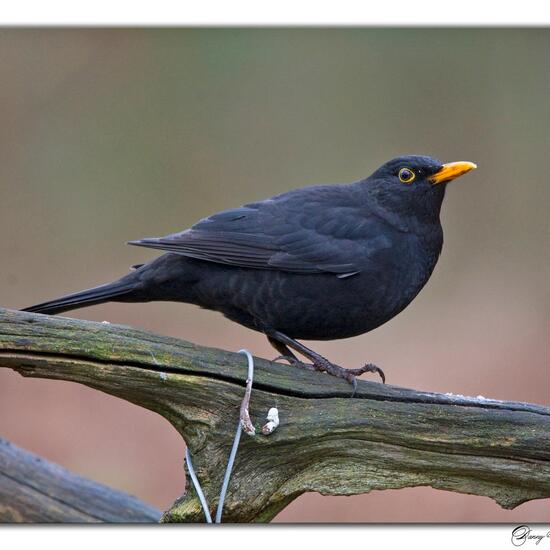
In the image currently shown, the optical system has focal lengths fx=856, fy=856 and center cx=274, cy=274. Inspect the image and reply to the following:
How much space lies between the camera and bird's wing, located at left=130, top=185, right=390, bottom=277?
3295 mm

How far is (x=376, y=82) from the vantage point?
13.3 feet

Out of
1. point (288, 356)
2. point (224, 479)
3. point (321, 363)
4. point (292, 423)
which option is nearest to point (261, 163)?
point (288, 356)

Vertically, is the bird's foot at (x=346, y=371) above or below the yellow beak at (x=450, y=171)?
below

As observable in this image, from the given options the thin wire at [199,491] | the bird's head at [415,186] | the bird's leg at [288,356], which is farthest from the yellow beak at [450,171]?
the thin wire at [199,491]

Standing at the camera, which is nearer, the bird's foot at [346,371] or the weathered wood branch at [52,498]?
the bird's foot at [346,371]

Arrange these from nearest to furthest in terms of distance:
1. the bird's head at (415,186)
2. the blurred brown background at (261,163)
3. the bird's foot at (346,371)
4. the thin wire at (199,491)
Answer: the thin wire at (199,491), the bird's foot at (346,371), the bird's head at (415,186), the blurred brown background at (261,163)

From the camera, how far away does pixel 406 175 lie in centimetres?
356

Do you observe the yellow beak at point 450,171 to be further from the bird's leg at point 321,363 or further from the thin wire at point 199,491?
the thin wire at point 199,491

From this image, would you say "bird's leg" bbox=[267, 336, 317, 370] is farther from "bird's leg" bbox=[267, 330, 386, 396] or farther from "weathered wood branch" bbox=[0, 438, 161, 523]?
"weathered wood branch" bbox=[0, 438, 161, 523]

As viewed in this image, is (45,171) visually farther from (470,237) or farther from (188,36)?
(470,237)

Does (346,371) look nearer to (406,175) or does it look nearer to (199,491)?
(199,491)

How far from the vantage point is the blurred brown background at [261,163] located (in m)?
3.73

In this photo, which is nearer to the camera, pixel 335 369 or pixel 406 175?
pixel 335 369

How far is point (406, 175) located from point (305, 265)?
2.03 feet
